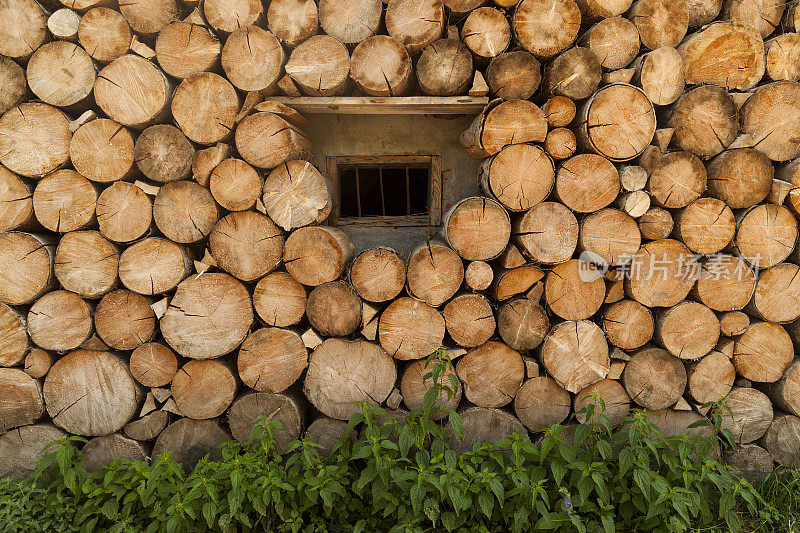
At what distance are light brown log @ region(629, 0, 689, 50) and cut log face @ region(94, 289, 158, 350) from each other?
11.2 ft

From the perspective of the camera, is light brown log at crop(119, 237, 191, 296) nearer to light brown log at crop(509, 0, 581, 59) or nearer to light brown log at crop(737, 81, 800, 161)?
light brown log at crop(509, 0, 581, 59)

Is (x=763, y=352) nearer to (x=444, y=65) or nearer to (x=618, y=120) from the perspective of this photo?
(x=618, y=120)

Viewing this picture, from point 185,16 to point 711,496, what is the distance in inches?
168

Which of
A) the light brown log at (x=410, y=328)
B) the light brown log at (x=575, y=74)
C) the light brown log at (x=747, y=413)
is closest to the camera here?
the light brown log at (x=575, y=74)

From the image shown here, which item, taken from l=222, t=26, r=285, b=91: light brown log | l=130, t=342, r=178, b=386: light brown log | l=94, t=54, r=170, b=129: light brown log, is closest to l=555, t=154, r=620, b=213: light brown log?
l=222, t=26, r=285, b=91: light brown log

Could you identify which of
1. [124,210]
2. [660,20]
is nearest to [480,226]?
[660,20]

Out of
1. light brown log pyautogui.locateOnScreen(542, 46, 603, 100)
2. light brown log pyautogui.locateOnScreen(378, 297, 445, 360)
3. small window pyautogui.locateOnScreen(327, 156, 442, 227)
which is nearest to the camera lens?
light brown log pyautogui.locateOnScreen(542, 46, 603, 100)

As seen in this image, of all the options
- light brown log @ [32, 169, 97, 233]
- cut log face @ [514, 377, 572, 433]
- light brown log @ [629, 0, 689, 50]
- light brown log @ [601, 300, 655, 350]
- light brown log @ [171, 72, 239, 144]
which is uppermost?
light brown log @ [629, 0, 689, 50]

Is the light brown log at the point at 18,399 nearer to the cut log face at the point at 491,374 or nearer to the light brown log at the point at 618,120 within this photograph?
the cut log face at the point at 491,374

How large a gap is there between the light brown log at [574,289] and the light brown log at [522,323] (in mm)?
105

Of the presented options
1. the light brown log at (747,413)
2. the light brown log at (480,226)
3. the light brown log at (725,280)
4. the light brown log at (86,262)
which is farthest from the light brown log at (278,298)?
the light brown log at (747,413)

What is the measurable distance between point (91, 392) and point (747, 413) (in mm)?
4199

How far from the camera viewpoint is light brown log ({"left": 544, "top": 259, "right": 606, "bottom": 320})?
2.80 metres

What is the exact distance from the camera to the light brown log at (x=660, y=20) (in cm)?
272
